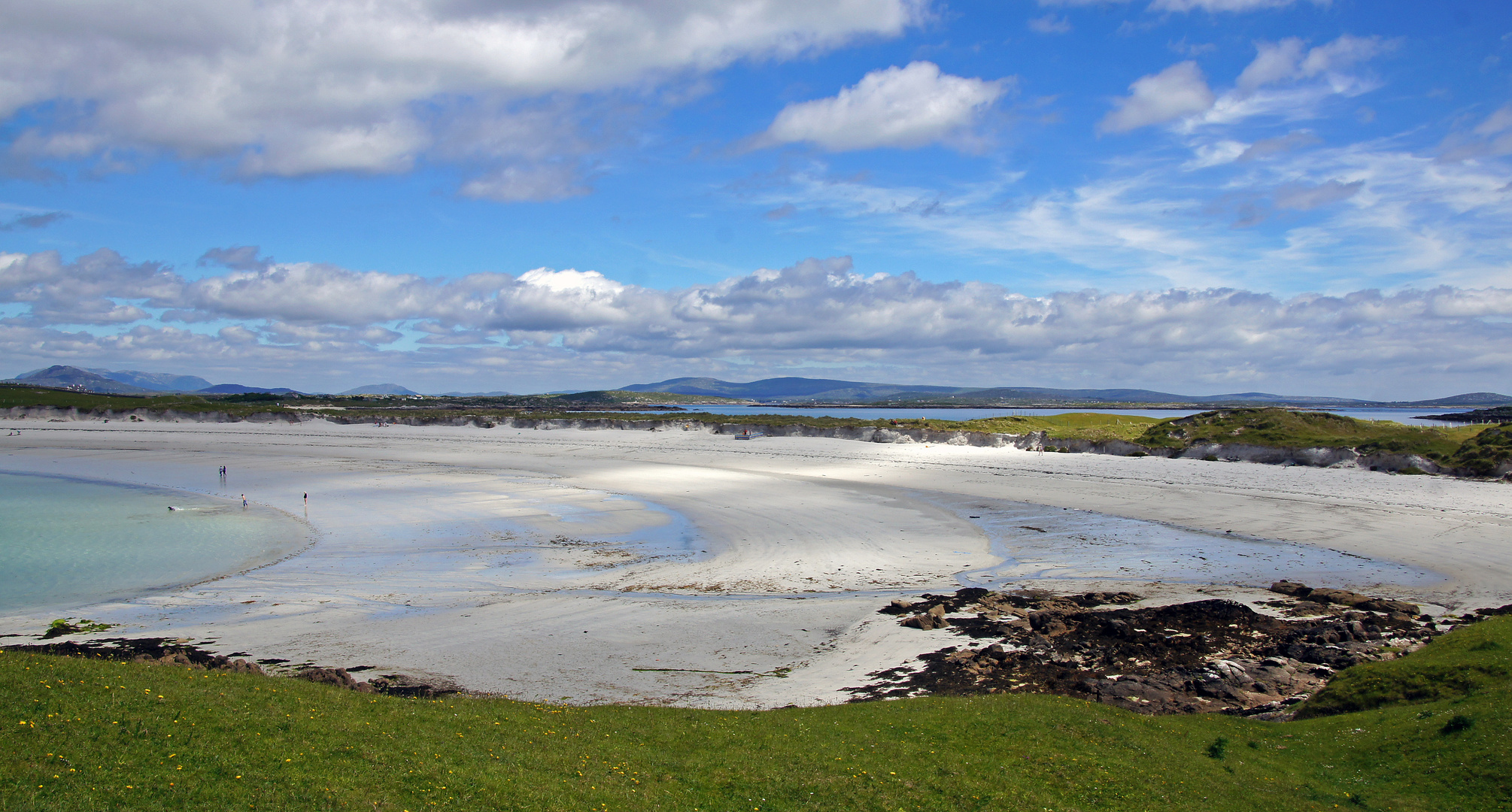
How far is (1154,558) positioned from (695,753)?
22.4m

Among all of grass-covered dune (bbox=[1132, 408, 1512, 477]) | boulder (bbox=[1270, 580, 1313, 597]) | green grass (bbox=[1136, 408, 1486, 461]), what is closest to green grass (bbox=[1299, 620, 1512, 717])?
boulder (bbox=[1270, 580, 1313, 597])

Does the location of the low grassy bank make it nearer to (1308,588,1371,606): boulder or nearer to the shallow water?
the shallow water

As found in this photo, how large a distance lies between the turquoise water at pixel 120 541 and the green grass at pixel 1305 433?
2380 inches

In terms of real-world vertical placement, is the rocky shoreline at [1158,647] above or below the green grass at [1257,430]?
below

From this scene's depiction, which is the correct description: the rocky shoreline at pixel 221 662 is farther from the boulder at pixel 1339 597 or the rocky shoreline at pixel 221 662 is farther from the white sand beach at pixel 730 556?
the boulder at pixel 1339 597

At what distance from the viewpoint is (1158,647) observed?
672 inches

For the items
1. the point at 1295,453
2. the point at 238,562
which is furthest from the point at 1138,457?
the point at 238,562

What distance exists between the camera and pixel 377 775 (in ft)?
28.4

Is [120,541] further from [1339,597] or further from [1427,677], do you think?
[1339,597]

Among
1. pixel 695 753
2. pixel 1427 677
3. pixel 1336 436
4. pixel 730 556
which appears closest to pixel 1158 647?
pixel 1427 677

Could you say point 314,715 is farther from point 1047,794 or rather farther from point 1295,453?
point 1295,453

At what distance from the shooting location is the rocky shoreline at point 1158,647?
1479 cm

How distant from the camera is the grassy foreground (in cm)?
809

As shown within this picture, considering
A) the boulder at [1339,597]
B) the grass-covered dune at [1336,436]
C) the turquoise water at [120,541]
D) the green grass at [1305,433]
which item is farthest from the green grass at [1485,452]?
the turquoise water at [120,541]
